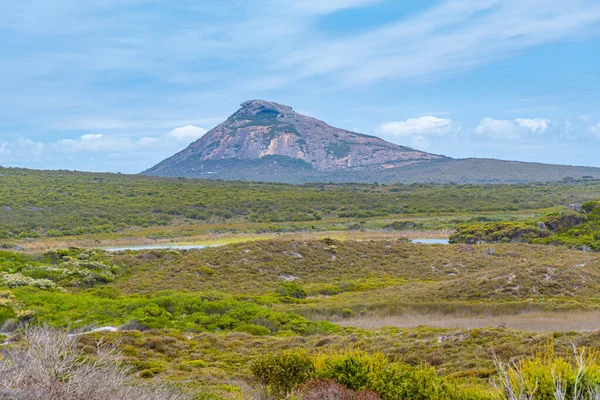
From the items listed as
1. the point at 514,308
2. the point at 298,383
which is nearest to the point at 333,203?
the point at 514,308

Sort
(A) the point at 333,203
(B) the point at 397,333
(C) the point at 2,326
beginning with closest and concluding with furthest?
(B) the point at 397,333 < (C) the point at 2,326 < (A) the point at 333,203

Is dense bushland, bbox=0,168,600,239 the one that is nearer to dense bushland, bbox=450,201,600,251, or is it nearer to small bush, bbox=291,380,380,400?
dense bushland, bbox=450,201,600,251

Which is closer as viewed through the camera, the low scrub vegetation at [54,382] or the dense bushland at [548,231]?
the low scrub vegetation at [54,382]

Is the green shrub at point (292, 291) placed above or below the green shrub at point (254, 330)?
below

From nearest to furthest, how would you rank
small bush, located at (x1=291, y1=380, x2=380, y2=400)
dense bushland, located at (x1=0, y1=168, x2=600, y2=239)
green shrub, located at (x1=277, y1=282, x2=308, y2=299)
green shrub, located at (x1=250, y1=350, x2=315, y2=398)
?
small bush, located at (x1=291, y1=380, x2=380, y2=400) < green shrub, located at (x1=250, y1=350, x2=315, y2=398) < green shrub, located at (x1=277, y1=282, x2=308, y2=299) < dense bushland, located at (x1=0, y1=168, x2=600, y2=239)

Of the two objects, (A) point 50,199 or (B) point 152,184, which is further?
(B) point 152,184

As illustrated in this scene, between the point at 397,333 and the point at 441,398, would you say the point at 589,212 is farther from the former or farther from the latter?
the point at 441,398

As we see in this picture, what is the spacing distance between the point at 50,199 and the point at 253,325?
61699mm

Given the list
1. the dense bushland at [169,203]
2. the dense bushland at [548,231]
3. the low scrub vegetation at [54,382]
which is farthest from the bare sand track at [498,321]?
the dense bushland at [169,203]

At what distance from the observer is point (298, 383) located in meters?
8.42

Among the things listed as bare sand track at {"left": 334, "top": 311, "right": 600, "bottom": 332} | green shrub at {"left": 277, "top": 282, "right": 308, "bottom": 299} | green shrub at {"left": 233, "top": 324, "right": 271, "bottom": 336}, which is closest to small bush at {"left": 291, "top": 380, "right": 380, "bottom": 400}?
bare sand track at {"left": 334, "top": 311, "right": 600, "bottom": 332}

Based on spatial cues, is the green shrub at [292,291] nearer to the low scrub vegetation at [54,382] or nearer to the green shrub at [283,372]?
the green shrub at [283,372]

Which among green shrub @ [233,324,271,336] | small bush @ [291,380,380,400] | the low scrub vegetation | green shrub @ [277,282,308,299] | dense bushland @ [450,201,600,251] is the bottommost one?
green shrub @ [277,282,308,299]

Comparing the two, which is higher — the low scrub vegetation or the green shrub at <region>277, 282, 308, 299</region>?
the low scrub vegetation
